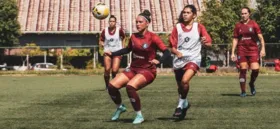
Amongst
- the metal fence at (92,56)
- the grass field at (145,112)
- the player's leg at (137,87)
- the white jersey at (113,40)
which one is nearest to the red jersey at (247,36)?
the grass field at (145,112)

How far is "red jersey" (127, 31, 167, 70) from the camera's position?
34.4 ft

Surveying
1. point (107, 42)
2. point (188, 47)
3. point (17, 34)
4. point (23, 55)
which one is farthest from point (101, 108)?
point (17, 34)

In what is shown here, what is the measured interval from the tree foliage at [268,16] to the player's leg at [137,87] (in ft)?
135

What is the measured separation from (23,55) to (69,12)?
51.7 feet

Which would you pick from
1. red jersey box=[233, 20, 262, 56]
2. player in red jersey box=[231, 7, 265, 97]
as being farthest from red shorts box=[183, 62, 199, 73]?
red jersey box=[233, 20, 262, 56]

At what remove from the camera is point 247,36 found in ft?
53.0

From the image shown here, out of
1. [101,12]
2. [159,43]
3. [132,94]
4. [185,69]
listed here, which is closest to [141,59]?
[159,43]

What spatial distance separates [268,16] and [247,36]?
3553cm

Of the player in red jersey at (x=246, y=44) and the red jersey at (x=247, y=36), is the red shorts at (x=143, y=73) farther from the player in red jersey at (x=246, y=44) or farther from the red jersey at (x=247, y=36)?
the red jersey at (x=247, y=36)

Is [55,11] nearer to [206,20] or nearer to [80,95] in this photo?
[206,20]

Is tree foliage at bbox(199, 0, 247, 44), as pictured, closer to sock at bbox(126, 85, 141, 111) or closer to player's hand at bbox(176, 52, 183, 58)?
player's hand at bbox(176, 52, 183, 58)

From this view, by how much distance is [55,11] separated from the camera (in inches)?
2397

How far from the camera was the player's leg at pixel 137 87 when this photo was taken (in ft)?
33.7

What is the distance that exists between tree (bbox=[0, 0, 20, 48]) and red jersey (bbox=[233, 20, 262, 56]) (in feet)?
121
